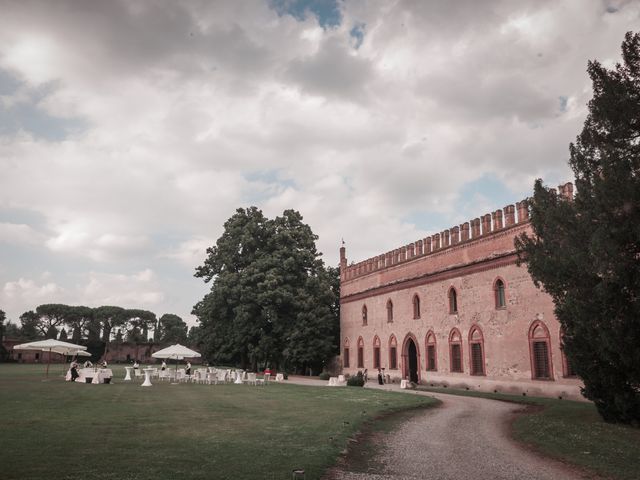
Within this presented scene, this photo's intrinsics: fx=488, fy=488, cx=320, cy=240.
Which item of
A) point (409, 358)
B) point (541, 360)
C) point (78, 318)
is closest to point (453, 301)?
point (409, 358)

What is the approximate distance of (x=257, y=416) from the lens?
42.3 feet

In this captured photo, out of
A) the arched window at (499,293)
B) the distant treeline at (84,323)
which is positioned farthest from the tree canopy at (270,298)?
the distant treeline at (84,323)

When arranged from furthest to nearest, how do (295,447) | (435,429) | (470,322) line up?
(470,322) → (435,429) → (295,447)

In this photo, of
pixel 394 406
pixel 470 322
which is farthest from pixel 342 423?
pixel 470 322

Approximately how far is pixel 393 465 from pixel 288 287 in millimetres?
27387

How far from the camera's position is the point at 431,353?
2848 cm

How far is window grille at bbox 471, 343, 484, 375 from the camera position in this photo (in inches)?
974

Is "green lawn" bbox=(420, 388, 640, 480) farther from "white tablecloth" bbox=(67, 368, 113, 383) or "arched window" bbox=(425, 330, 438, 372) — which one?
"white tablecloth" bbox=(67, 368, 113, 383)

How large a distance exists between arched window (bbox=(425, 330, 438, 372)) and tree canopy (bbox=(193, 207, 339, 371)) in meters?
9.78

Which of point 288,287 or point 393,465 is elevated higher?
point 288,287

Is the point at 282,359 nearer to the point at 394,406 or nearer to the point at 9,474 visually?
the point at 394,406

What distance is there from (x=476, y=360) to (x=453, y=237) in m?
6.76

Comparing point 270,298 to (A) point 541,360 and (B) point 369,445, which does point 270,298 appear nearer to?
(A) point 541,360

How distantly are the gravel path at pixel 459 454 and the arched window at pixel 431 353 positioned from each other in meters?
14.0
